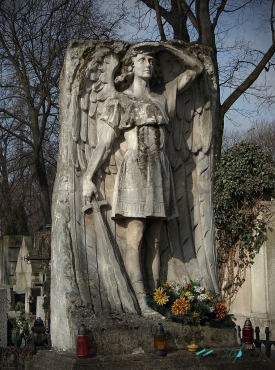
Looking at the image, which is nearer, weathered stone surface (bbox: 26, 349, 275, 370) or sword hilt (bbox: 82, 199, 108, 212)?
weathered stone surface (bbox: 26, 349, 275, 370)

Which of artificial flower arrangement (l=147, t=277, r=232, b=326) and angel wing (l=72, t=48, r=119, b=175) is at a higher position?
angel wing (l=72, t=48, r=119, b=175)

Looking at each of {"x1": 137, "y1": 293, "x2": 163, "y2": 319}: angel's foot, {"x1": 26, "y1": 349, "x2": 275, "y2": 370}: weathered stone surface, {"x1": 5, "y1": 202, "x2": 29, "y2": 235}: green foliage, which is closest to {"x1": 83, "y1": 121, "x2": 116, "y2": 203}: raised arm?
{"x1": 137, "y1": 293, "x2": 163, "y2": 319}: angel's foot

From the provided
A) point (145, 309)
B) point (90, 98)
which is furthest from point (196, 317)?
point (90, 98)

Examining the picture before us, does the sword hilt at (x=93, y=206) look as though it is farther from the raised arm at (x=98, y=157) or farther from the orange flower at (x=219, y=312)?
the orange flower at (x=219, y=312)

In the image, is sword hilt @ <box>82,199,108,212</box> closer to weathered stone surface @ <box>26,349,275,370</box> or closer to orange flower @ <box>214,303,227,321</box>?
weathered stone surface @ <box>26,349,275,370</box>

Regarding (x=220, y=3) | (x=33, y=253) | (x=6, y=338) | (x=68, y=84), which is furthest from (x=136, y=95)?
(x=33, y=253)

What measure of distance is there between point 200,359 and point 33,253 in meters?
14.6

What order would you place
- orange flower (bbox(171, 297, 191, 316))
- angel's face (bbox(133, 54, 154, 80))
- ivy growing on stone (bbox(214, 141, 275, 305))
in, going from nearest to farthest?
orange flower (bbox(171, 297, 191, 316))
angel's face (bbox(133, 54, 154, 80))
ivy growing on stone (bbox(214, 141, 275, 305))

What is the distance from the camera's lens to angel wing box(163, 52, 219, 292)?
846 cm

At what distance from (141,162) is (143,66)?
116cm

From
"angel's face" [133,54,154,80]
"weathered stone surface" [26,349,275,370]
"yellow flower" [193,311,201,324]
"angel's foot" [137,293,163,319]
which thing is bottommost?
"weathered stone surface" [26,349,275,370]

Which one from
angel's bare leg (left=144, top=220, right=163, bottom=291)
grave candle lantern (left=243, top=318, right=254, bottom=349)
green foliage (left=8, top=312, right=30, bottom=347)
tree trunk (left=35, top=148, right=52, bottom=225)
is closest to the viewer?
grave candle lantern (left=243, top=318, right=254, bottom=349)

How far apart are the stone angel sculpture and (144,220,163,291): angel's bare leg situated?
1 centimetres

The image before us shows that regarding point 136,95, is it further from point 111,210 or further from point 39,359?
point 39,359
